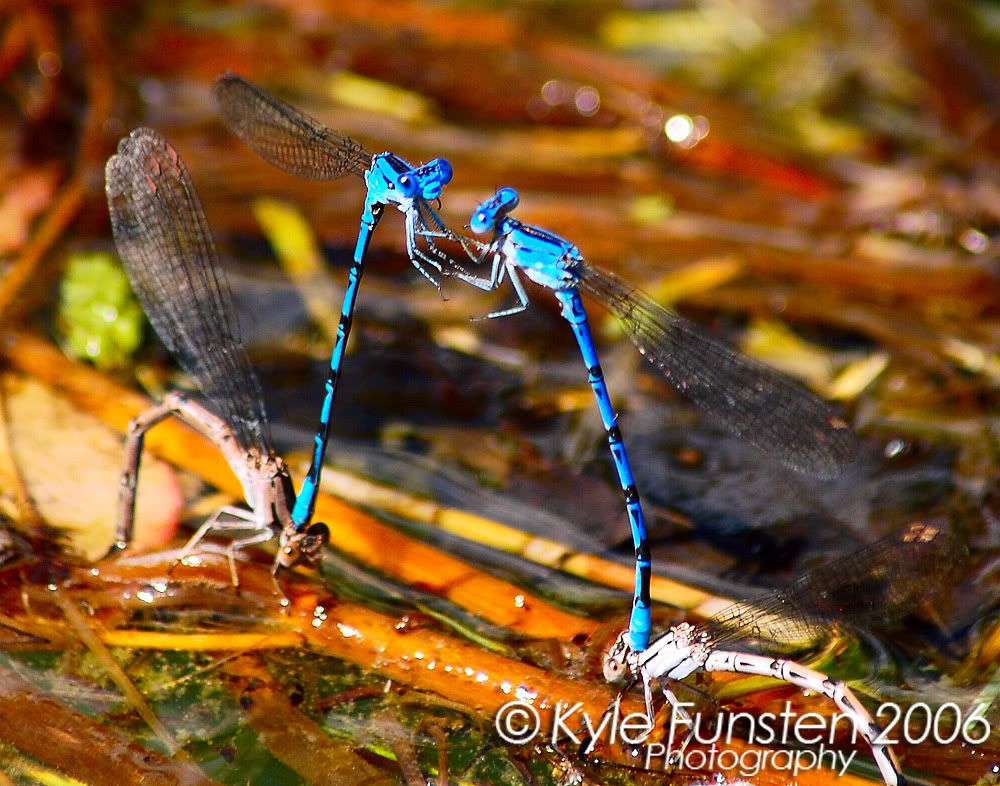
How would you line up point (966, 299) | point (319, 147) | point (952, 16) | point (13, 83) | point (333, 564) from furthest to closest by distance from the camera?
1. point (952, 16)
2. point (13, 83)
3. point (966, 299)
4. point (333, 564)
5. point (319, 147)

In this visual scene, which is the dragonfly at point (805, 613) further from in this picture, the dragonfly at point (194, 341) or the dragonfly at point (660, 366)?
the dragonfly at point (194, 341)

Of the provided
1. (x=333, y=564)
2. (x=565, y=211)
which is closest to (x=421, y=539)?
(x=333, y=564)

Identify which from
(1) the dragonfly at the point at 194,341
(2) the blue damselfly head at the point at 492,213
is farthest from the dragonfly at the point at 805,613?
(2) the blue damselfly head at the point at 492,213

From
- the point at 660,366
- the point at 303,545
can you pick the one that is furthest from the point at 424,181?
the point at 303,545

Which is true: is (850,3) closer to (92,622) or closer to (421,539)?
(421,539)

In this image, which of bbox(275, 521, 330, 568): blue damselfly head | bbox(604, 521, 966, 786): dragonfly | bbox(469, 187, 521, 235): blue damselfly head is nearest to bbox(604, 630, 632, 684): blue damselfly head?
bbox(604, 521, 966, 786): dragonfly
